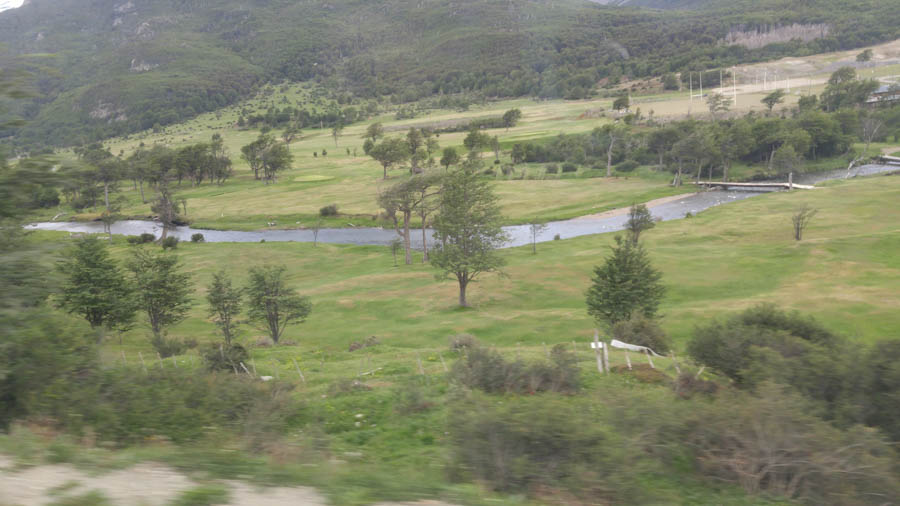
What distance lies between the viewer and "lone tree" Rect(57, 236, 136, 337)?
2603 cm

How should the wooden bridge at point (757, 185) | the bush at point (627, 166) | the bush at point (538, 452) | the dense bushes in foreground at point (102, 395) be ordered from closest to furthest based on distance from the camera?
the bush at point (538, 452), the dense bushes in foreground at point (102, 395), the wooden bridge at point (757, 185), the bush at point (627, 166)

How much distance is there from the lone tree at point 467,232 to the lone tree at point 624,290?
34.0 feet

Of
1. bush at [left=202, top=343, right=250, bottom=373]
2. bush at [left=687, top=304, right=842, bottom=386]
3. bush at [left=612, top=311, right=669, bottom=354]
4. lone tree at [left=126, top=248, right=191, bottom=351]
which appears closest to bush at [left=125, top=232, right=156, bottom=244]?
lone tree at [left=126, top=248, right=191, bottom=351]

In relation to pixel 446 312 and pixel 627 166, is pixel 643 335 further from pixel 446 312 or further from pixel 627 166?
pixel 627 166

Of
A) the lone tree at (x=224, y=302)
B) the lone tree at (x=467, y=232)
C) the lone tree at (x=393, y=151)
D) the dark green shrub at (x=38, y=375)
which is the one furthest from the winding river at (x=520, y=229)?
the dark green shrub at (x=38, y=375)

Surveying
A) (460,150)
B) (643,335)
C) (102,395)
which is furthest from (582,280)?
(460,150)

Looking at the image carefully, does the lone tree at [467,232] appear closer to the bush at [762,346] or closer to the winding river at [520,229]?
the winding river at [520,229]

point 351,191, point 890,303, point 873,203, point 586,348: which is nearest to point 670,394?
point 586,348

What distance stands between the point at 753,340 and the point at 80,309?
2891 centimetres

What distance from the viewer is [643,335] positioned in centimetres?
2091

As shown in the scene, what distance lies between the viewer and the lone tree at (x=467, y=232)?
3588 cm

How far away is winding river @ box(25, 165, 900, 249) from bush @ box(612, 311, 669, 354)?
37702 mm

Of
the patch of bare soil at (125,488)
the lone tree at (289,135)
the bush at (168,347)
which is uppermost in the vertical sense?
the lone tree at (289,135)

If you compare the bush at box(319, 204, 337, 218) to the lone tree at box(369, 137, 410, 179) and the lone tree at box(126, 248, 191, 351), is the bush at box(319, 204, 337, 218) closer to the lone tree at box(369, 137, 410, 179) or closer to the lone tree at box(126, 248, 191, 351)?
the lone tree at box(369, 137, 410, 179)
